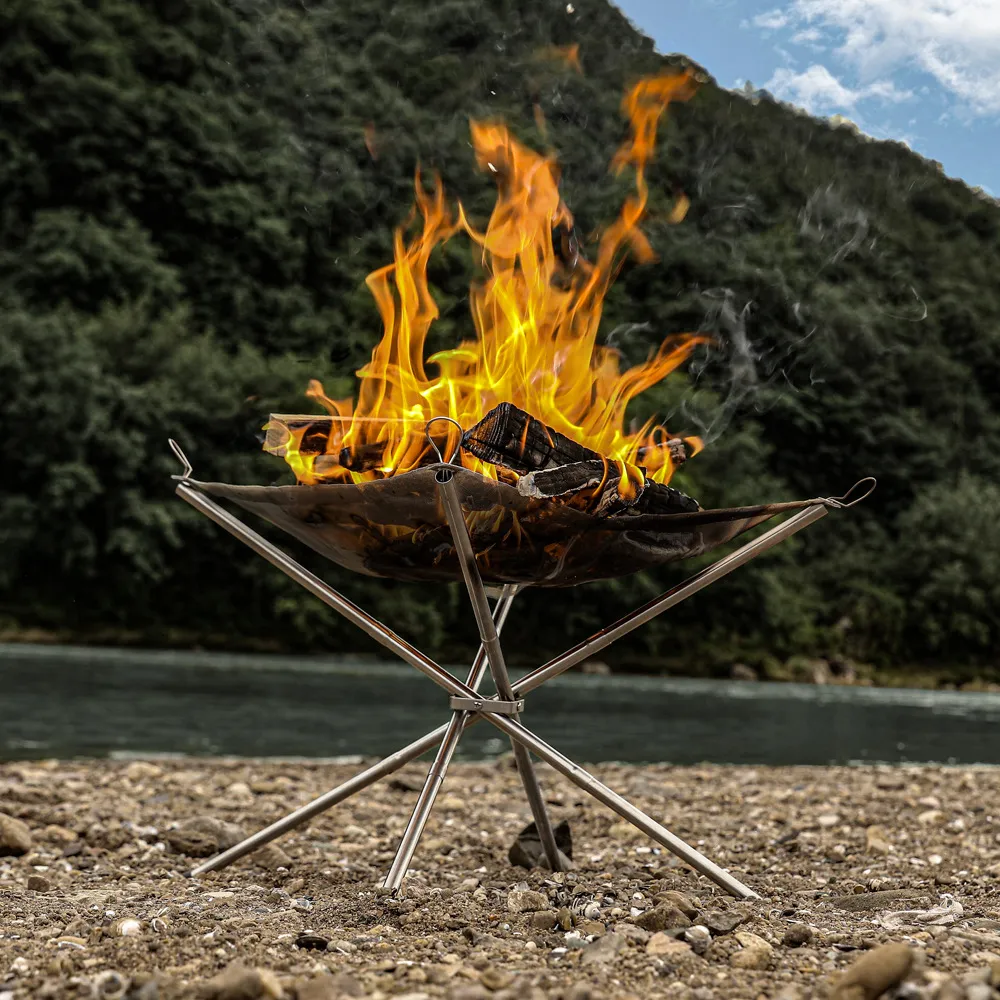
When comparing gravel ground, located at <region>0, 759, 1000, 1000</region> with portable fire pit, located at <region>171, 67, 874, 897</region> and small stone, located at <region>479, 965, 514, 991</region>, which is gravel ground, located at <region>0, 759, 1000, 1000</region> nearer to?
small stone, located at <region>479, 965, 514, 991</region>

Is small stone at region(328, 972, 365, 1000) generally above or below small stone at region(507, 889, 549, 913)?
above

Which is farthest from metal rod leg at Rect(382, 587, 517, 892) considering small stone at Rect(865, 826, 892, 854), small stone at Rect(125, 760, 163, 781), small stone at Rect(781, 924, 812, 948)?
small stone at Rect(125, 760, 163, 781)

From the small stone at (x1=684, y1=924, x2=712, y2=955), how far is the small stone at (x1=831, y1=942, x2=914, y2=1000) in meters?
0.51

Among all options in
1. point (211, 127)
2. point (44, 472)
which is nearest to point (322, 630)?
point (44, 472)

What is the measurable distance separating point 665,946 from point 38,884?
222 cm

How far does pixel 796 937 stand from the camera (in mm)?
2822

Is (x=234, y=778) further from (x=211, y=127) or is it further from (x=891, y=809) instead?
(x=211, y=127)

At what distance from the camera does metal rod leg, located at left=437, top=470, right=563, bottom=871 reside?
321cm

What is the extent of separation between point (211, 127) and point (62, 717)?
31826mm

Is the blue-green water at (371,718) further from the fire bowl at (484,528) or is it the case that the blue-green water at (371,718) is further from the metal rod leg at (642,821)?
the metal rod leg at (642,821)

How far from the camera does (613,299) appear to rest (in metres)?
31.3

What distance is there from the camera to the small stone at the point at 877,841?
5047 millimetres

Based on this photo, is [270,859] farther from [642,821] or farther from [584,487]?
[584,487]

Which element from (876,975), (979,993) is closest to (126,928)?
(876,975)
